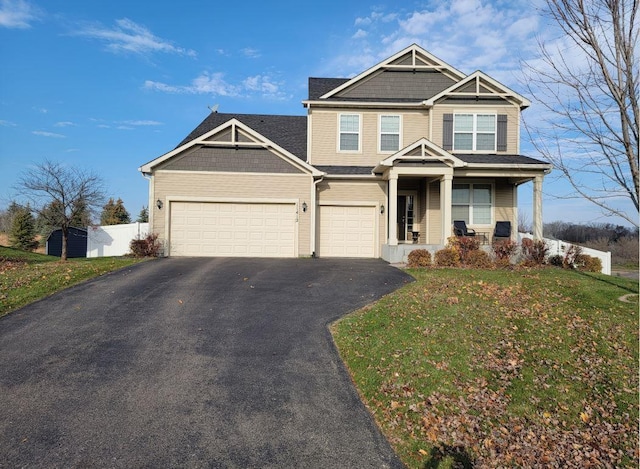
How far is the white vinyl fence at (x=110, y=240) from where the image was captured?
21.9m

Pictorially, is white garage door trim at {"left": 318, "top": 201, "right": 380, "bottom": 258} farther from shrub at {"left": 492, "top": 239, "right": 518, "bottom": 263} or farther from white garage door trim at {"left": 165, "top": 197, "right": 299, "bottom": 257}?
shrub at {"left": 492, "top": 239, "right": 518, "bottom": 263}

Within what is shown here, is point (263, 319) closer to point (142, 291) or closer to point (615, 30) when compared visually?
point (142, 291)

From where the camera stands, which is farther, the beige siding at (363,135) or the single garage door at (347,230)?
the beige siding at (363,135)

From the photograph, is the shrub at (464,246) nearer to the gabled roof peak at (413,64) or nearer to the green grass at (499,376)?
the green grass at (499,376)

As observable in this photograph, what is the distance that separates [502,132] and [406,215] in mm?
5376

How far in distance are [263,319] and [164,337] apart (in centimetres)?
181

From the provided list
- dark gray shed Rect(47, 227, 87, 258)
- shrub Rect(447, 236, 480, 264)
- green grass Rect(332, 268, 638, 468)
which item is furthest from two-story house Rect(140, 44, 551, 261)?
dark gray shed Rect(47, 227, 87, 258)

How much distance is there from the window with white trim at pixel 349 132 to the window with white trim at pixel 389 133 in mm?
1061

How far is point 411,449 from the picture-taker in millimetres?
3721

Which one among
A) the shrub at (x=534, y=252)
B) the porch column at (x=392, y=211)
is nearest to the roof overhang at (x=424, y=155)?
the porch column at (x=392, y=211)

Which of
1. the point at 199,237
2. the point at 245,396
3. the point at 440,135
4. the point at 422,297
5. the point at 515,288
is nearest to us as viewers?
the point at 245,396

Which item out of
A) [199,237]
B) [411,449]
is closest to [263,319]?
Result: [411,449]

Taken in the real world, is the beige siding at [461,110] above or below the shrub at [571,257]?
above

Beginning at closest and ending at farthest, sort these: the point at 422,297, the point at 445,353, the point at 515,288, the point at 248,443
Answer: the point at 248,443 < the point at 445,353 < the point at 422,297 < the point at 515,288
